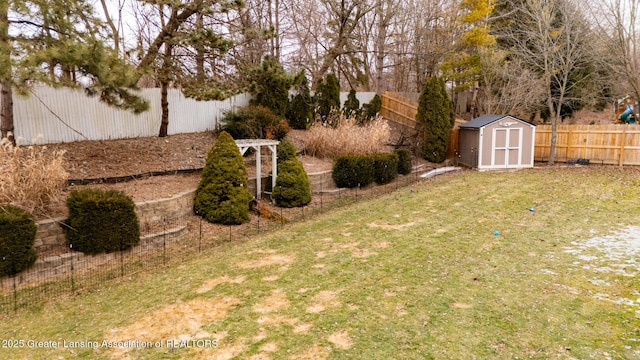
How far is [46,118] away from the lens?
8742mm

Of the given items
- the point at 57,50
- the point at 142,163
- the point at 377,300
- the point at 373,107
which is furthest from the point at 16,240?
the point at 373,107

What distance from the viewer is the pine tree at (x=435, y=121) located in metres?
13.9

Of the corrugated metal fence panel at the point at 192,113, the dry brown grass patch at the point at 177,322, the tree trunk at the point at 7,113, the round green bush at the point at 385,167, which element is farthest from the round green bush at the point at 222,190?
the round green bush at the point at 385,167

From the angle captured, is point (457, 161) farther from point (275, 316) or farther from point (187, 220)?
point (275, 316)

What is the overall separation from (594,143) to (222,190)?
461 inches

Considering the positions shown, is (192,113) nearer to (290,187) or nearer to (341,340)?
(290,187)

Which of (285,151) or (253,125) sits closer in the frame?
(285,151)

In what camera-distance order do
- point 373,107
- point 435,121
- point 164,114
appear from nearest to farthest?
1. point 164,114
2. point 435,121
3. point 373,107

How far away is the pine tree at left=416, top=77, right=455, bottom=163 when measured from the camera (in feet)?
45.7

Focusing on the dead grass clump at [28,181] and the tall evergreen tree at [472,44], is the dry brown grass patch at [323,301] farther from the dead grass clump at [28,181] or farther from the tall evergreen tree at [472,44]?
the tall evergreen tree at [472,44]

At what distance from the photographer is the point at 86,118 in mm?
9391

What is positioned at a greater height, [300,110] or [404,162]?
[300,110]

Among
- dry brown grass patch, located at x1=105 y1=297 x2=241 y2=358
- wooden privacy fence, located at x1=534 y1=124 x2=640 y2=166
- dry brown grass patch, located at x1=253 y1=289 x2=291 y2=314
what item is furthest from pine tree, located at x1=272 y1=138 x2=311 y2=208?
wooden privacy fence, located at x1=534 y1=124 x2=640 y2=166

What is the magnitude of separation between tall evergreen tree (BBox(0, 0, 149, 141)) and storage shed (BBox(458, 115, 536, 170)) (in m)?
9.96
